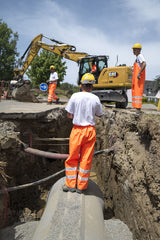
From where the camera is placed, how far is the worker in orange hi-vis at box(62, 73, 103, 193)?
9.37 feet

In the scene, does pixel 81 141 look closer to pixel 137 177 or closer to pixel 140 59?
pixel 137 177

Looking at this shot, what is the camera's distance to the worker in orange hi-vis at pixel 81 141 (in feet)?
9.37

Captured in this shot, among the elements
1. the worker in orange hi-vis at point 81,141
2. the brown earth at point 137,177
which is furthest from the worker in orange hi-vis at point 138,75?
the worker in orange hi-vis at point 81,141

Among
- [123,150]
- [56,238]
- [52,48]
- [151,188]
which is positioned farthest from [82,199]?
[52,48]

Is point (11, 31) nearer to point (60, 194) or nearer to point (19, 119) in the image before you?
point (19, 119)

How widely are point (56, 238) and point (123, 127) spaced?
9.73 feet

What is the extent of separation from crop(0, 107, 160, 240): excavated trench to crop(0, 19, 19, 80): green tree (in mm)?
27348

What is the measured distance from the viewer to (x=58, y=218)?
228 centimetres

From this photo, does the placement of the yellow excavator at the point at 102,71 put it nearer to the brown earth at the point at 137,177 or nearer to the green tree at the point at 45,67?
the brown earth at the point at 137,177

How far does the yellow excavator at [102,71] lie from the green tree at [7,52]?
70.4 ft

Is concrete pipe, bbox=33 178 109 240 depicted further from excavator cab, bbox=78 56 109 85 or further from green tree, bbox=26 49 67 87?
green tree, bbox=26 49 67 87

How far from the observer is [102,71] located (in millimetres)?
8766

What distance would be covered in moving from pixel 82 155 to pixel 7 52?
111 ft

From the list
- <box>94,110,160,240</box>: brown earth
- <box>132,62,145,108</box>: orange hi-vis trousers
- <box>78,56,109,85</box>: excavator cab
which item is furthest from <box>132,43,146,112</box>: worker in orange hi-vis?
<box>78,56,109,85</box>: excavator cab
